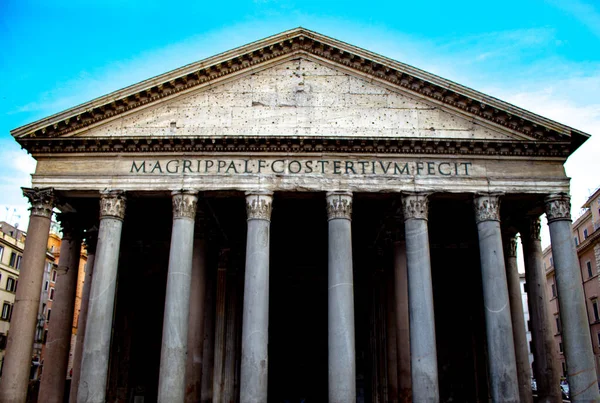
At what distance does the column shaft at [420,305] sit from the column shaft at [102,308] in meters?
7.76

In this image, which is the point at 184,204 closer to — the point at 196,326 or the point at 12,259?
the point at 196,326

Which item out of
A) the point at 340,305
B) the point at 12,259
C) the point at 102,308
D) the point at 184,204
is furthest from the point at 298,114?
the point at 12,259

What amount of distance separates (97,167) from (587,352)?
45.8 feet

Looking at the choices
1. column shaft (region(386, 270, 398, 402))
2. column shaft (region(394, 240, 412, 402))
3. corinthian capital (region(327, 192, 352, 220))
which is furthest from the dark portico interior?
corinthian capital (region(327, 192, 352, 220))

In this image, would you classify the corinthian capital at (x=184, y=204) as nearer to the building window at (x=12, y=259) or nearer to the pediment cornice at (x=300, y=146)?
the pediment cornice at (x=300, y=146)

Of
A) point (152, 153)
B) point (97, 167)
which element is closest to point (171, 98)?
point (152, 153)

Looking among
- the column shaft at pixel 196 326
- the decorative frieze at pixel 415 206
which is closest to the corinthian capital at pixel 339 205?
the decorative frieze at pixel 415 206

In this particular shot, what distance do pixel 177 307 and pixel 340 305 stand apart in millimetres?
4159

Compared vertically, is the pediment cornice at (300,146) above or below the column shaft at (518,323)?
above

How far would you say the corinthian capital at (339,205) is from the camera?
48.7 ft

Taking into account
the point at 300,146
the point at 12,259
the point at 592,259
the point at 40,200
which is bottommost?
the point at 40,200

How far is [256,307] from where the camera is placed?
13938 mm

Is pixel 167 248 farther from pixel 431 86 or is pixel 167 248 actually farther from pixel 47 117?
pixel 431 86

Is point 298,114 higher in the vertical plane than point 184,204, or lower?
higher
